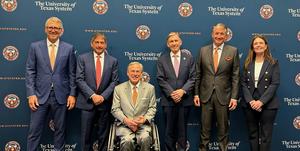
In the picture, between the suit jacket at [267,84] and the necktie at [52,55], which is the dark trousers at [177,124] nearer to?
the suit jacket at [267,84]

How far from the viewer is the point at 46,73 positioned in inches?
164

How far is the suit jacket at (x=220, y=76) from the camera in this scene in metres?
4.32

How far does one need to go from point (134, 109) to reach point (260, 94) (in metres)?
1.61

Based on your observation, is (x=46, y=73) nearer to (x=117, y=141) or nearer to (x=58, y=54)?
(x=58, y=54)

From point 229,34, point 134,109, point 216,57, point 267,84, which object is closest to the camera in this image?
point 134,109

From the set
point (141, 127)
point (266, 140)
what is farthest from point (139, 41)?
point (266, 140)

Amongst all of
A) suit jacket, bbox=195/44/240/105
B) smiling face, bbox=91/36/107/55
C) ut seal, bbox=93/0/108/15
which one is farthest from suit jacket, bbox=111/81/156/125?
ut seal, bbox=93/0/108/15

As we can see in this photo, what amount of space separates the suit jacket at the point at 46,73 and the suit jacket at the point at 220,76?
5.36ft

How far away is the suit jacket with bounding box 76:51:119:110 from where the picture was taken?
4223mm

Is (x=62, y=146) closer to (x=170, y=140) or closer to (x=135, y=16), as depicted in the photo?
(x=170, y=140)

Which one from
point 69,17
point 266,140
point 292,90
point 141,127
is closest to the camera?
point 141,127

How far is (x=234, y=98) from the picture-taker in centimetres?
431

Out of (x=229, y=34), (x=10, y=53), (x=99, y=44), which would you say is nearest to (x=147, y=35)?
(x=99, y=44)

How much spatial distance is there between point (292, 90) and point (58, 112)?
3.37 m
